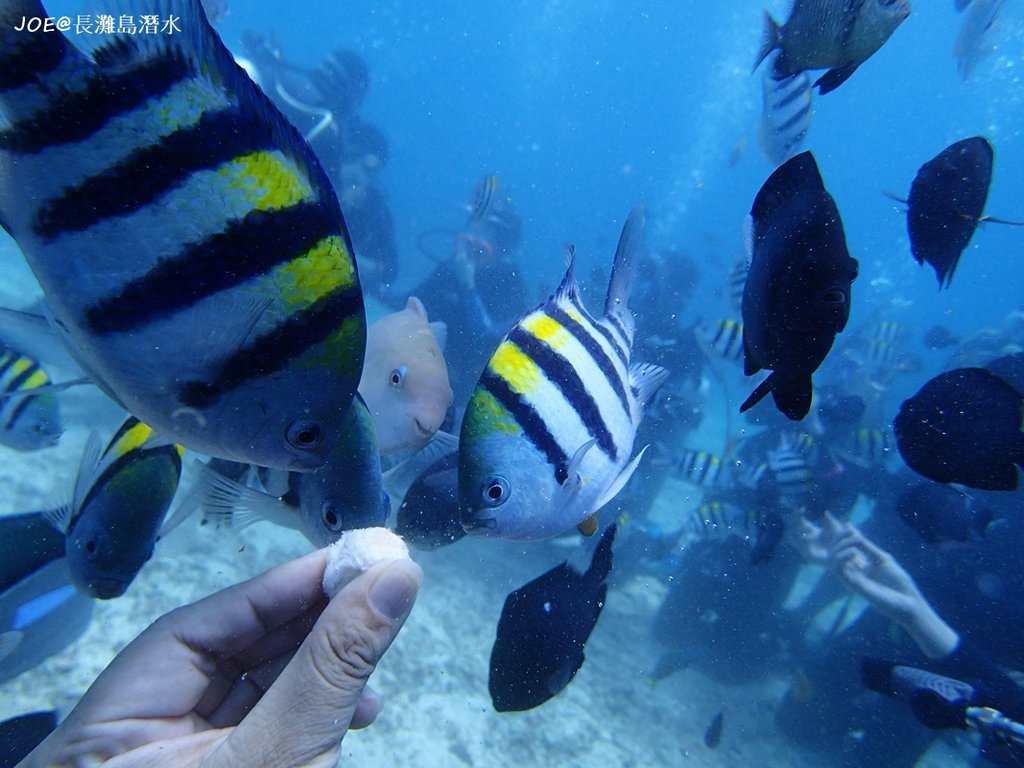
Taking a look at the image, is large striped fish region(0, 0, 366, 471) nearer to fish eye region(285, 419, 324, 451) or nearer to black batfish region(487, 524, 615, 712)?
fish eye region(285, 419, 324, 451)

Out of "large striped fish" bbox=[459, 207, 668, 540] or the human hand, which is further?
"large striped fish" bbox=[459, 207, 668, 540]

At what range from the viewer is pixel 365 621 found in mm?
1390

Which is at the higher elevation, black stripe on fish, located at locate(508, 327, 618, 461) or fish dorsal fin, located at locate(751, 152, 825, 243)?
fish dorsal fin, located at locate(751, 152, 825, 243)

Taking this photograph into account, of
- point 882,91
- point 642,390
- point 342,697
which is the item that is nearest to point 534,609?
point 642,390

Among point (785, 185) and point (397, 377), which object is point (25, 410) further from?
point (785, 185)

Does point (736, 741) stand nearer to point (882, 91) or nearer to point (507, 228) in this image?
point (507, 228)

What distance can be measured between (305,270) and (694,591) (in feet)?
25.4

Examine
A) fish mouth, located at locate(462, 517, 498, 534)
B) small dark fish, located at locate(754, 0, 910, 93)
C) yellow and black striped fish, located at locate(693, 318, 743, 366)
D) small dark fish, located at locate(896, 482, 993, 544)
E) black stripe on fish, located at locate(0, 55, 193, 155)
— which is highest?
small dark fish, located at locate(754, 0, 910, 93)

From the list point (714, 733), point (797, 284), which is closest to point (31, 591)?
point (797, 284)

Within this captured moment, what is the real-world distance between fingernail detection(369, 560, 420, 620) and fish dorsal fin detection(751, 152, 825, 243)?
5.20 ft

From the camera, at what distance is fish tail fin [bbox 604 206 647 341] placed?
1969 mm

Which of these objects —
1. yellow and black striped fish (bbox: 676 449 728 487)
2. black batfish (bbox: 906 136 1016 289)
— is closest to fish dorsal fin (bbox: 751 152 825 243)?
black batfish (bbox: 906 136 1016 289)

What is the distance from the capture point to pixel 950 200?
7.77ft

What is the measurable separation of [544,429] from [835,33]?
85.2 inches
